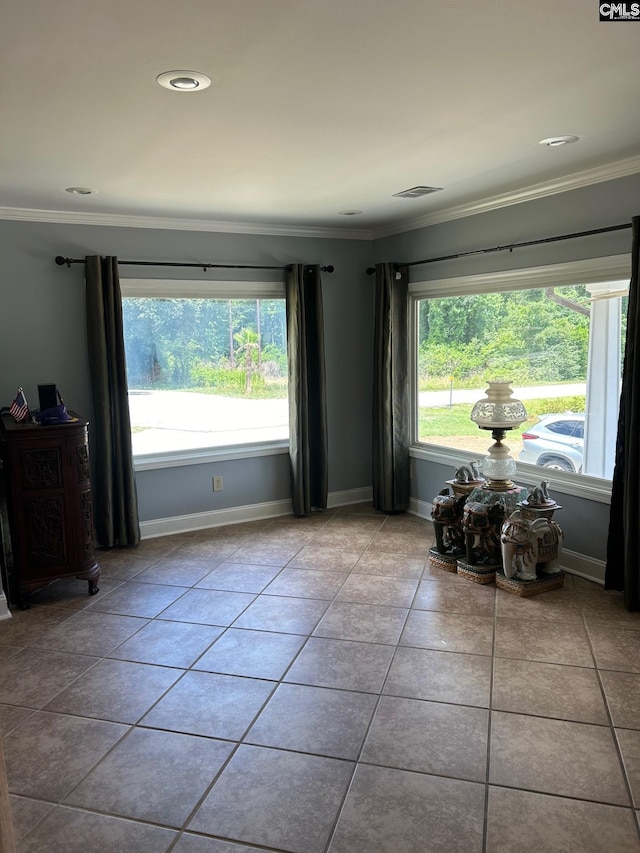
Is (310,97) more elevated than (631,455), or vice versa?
(310,97)

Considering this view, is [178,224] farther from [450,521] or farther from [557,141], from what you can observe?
[450,521]

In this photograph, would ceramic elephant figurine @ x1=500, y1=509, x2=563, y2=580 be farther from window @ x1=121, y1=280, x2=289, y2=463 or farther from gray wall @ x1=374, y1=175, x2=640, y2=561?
window @ x1=121, y1=280, x2=289, y2=463

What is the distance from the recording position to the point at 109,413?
14.5 feet

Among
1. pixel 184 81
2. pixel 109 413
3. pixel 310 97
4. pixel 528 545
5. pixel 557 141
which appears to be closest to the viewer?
pixel 184 81

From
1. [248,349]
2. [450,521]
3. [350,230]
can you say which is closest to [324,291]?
[350,230]

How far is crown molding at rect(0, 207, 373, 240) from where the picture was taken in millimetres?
4223

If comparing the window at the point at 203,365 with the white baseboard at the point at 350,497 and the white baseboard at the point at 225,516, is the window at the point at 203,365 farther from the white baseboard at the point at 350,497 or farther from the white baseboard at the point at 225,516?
the white baseboard at the point at 350,497

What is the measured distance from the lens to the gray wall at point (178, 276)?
14.0 ft

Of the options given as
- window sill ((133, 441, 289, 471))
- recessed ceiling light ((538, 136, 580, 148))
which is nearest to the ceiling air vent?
recessed ceiling light ((538, 136, 580, 148))

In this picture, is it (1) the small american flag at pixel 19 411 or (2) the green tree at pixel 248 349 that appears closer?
(1) the small american flag at pixel 19 411

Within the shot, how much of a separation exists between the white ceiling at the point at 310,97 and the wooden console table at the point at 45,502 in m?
1.41

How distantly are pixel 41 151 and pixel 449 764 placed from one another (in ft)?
10.1

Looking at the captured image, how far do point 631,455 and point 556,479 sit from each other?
2.43ft

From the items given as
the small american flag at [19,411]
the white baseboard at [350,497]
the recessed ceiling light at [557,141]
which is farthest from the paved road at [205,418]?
the recessed ceiling light at [557,141]
